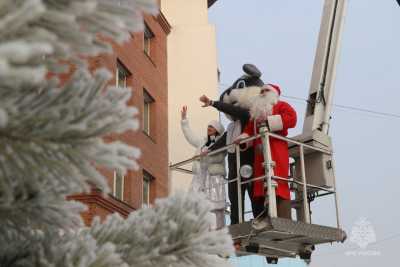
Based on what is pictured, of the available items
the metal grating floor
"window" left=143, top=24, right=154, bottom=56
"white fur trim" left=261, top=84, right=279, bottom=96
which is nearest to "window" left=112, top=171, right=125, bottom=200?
"window" left=143, top=24, right=154, bottom=56

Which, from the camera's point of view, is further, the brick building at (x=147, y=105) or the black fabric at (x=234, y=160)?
the brick building at (x=147, y=105)

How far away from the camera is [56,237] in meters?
1.33

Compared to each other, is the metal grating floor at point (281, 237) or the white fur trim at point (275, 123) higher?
the white fur trim at point (275, 123)

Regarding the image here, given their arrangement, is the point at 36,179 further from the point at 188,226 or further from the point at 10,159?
the point at 188,226

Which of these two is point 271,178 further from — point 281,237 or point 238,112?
point 238,112

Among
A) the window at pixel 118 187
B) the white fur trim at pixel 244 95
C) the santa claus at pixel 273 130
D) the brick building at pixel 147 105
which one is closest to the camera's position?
the santa claus at pixel 273 130

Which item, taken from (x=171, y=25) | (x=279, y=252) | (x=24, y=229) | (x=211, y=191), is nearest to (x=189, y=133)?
(x=211, y=191)

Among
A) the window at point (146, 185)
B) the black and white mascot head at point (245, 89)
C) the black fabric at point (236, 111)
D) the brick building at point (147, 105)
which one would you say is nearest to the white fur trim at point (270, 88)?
the black and white mascot head at point (245, 89)

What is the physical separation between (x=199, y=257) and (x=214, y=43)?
52.6 feet

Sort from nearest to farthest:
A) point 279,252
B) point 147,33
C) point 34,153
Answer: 1. point 34,153
2. point 279,252
3. point 147,33

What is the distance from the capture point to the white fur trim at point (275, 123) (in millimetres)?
6609

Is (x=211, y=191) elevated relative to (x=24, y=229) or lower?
elevated

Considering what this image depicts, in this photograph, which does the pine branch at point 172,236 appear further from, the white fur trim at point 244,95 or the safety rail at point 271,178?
the white fur trim at point 244,95

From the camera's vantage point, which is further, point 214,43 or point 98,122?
point 214,43
